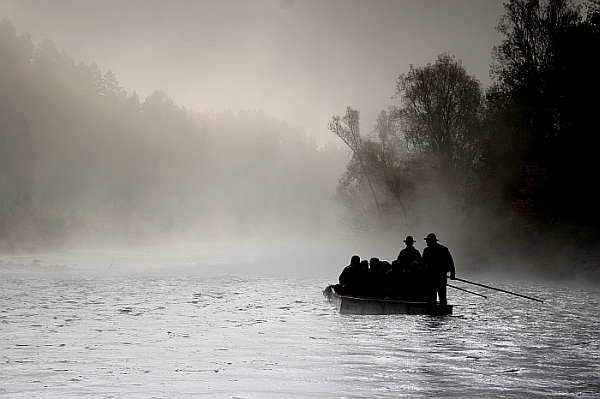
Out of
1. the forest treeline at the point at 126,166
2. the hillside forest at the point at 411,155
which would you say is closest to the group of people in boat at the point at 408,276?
the hillside forest at the point at 411,155

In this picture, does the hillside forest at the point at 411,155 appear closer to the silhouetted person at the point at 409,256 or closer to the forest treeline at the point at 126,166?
the forest treeline at the point at 126,166

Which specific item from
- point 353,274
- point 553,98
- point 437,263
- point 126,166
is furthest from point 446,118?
point 126,166

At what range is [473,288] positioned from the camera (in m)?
35.1

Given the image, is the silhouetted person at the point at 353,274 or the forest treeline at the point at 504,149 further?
the forest treeline at the point at 504,149

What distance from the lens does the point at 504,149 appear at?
146 feet

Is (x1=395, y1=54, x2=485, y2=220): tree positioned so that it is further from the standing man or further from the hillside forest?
the standing man

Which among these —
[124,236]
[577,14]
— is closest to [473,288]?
[577,14]

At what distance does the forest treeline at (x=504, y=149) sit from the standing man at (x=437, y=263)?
16881 mm

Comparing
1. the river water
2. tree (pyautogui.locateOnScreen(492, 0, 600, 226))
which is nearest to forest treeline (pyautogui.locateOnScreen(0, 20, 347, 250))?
tree (pyautogui.locateOnScreen(492, 0, 600, 226))

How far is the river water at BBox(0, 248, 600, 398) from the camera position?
1177 centimetres

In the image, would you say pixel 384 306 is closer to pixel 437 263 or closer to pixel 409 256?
pixel 437 263

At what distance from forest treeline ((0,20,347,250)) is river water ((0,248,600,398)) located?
47.0 m

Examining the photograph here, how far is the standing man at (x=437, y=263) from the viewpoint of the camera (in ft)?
72.0

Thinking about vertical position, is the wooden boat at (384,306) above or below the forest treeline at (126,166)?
below
